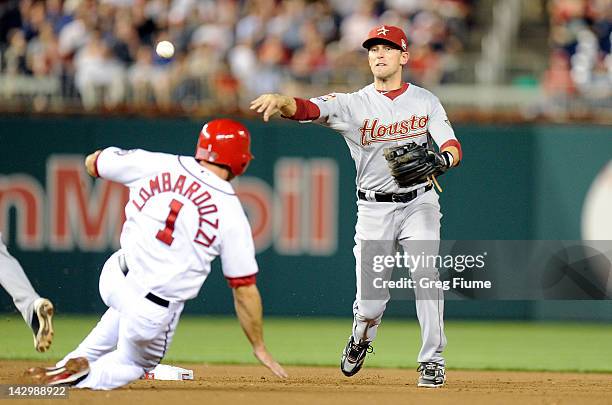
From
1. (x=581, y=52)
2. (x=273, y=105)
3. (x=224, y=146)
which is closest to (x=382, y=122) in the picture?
(x=273, y=105)

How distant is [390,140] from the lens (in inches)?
314

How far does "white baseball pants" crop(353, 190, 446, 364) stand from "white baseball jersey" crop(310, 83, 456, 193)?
15 centimetres

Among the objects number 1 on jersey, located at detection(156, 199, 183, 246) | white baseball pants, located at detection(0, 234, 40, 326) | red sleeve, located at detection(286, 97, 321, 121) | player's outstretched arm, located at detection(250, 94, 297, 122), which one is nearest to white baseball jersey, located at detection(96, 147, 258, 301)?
number 1 on jersey, located at detection(156, 199, 183, 246)

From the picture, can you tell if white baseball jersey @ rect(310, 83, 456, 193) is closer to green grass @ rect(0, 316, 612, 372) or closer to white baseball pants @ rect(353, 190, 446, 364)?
white baseball pants @ rect(353, 190, 446, 364)

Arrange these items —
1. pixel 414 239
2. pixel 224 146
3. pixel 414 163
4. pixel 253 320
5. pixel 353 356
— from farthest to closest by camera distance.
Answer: pixel 353 356
pixel 414 239
pixel 414 163
pixel 224 146
pixel 253 320

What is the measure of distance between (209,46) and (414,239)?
7.32 metres

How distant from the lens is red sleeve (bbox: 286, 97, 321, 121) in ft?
25.3

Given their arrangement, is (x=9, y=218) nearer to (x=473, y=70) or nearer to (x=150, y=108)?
(x=150, y=108)

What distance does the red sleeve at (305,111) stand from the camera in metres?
7.71

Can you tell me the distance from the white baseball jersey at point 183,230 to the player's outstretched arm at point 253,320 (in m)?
0.11

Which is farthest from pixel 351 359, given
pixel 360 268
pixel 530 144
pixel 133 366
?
pixel 530 144

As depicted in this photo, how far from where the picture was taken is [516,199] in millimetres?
13555

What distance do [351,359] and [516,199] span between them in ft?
18.8

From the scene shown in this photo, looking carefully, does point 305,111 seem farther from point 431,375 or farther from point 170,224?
point 431,375
